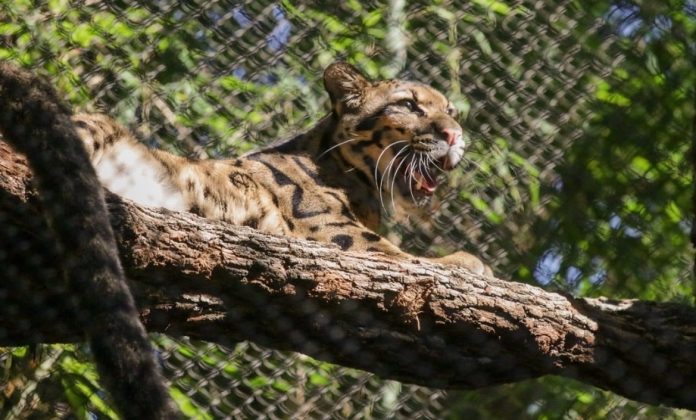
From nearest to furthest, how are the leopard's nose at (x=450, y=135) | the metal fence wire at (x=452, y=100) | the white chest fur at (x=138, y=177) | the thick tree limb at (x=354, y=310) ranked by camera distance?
→ the thick tree limb at (x=354, y=310) → the white chest fur at (x=138, y=177) → the leopard's nose at (x=450, y=135) → the metal fence wire at (x=452, y=100)

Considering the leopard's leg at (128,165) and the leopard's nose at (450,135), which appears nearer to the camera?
the leopard's leg at (128,165)

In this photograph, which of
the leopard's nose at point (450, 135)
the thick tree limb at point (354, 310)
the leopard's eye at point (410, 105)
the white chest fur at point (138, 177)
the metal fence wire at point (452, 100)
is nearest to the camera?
the thick tree limb at point (354, 310)

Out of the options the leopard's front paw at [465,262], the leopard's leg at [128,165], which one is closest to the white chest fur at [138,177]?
the leopard's leg at [128,165]

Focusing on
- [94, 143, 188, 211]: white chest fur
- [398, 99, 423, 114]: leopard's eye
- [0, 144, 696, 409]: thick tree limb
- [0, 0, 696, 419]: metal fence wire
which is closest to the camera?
[0, 144, 696, 409]: thick tree limb

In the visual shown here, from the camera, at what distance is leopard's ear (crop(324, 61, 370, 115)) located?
3047mm

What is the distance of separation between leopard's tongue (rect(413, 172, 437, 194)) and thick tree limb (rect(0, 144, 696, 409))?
675mm

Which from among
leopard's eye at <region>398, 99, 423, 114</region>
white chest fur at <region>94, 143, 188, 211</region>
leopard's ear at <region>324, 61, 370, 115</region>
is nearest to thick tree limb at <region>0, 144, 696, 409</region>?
white chest fur at <region>94, 143, 188, 211</region>

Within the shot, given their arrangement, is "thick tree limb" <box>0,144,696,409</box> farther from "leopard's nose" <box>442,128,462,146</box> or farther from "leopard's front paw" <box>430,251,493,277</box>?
"leopard's nose" <box>442,128,462,146</box>

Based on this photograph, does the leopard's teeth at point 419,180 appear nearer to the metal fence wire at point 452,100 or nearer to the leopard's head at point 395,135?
the leopard's head at point 395,135

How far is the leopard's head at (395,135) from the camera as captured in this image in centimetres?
292

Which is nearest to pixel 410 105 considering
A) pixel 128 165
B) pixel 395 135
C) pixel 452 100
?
pixel 395 135

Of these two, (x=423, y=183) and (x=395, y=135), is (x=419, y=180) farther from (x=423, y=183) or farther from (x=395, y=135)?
(x=395, y=135)

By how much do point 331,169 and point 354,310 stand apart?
0.87 metres

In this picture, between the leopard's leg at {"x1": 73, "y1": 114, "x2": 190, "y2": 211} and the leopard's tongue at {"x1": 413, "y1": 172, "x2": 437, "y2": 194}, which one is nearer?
the leopard's leg at {"x1": 73, "y1": 114, "x2": 190, "y2": 211}
